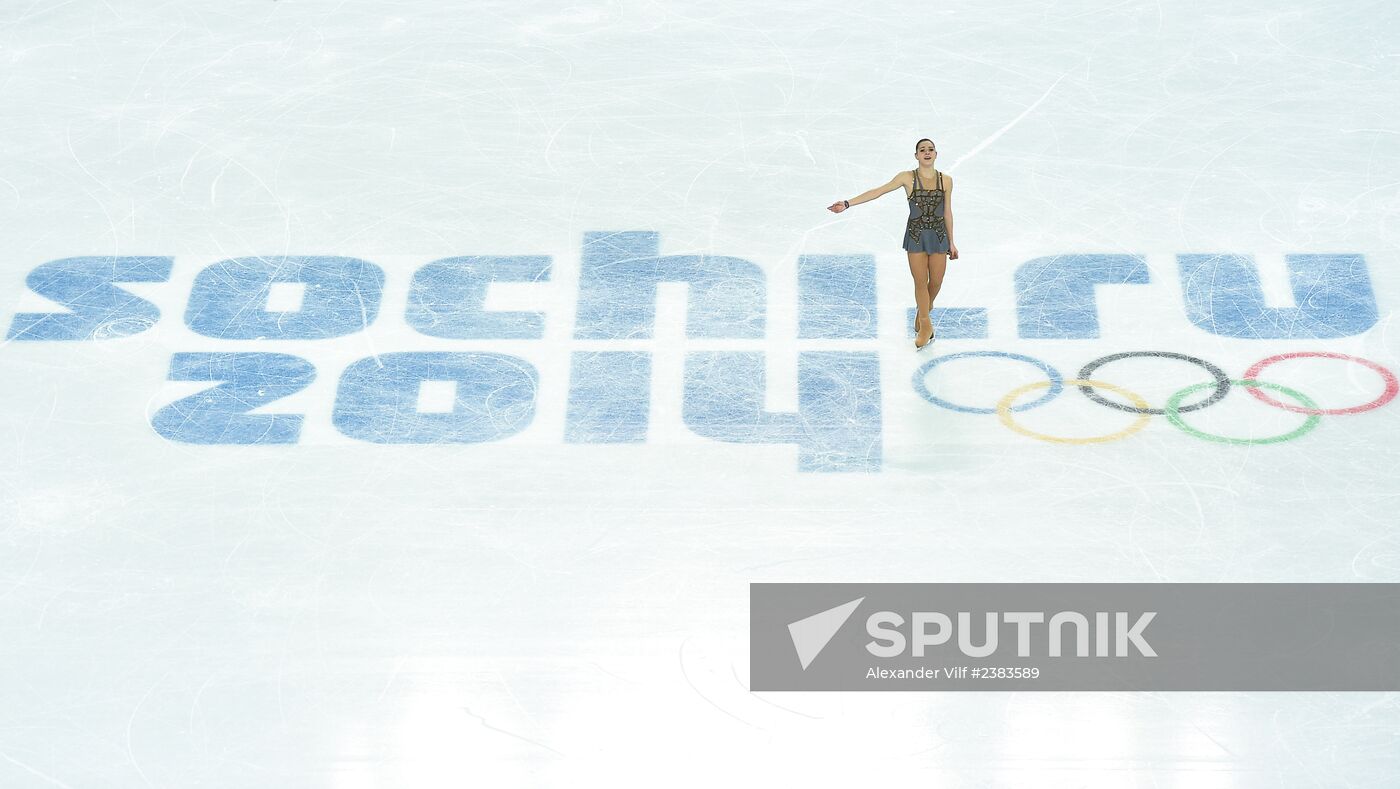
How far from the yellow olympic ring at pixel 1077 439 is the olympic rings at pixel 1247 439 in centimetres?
13

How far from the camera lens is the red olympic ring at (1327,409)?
9469mm

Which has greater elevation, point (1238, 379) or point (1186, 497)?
point (1238, 379)

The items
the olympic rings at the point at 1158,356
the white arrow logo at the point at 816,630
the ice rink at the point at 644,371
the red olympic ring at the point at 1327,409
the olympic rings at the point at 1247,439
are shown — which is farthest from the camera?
the olympic rings at the point at 1158,356

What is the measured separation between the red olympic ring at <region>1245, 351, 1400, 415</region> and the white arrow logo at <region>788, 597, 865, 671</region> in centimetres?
262

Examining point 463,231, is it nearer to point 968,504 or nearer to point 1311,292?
point 968,504

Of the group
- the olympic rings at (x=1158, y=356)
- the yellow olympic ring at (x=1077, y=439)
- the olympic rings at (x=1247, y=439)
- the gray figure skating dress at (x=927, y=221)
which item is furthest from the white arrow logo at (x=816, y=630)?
the gray figure skating dress at (x=927, y=221)

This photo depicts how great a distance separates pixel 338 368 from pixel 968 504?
348 cm

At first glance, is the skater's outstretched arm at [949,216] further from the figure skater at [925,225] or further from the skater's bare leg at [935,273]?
the skater's bare leg at [935,273]

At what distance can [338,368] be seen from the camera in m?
10.1

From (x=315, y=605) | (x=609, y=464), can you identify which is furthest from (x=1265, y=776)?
(x=315, y=605)

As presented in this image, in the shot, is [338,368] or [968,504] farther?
[338,368]

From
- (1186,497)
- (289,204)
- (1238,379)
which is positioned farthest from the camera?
(289,204)

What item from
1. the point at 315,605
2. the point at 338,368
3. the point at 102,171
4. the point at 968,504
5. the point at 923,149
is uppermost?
the point at 102,171

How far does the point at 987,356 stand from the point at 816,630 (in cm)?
237
